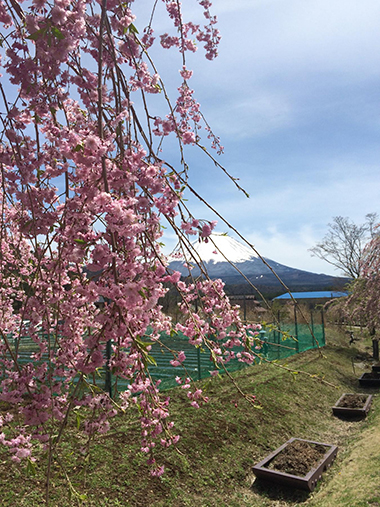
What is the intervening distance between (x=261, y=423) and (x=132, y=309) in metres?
5.18

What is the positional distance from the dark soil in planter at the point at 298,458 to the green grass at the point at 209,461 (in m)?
0.20

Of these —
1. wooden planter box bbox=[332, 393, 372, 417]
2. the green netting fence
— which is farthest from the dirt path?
the green netting fence

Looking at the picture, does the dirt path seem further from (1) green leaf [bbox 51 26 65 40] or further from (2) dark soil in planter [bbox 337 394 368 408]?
(1) green leaf [bbox 51 26 65 40]

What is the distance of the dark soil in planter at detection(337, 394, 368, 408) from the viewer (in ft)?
23.5

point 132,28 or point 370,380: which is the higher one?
point 132,28

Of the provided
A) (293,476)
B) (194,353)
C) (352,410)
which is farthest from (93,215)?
(194,353)

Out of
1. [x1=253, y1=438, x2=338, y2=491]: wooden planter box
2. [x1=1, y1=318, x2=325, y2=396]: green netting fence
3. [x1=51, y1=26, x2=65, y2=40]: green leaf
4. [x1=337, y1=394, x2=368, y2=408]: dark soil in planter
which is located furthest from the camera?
[x1=1, y1=318, x2=325, y2=396]: green netting fence

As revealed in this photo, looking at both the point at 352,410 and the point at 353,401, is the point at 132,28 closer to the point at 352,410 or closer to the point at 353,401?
the point at 352,410

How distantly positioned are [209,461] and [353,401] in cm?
409

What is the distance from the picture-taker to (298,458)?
4.51 metres

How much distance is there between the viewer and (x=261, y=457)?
4.89 metres

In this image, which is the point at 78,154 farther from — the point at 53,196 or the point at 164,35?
the point at 164,35

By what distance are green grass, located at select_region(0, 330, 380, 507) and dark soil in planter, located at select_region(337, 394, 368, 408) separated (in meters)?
0.28

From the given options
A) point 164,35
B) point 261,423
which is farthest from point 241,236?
point 261,423
